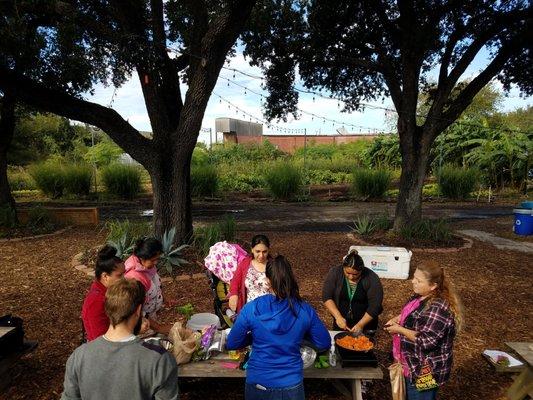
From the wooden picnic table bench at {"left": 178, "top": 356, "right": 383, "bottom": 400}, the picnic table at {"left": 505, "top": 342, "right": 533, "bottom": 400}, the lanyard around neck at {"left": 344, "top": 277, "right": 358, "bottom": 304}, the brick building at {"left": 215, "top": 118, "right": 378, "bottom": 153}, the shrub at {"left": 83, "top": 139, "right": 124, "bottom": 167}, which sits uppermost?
the brick building at {"left": 215, "top": 118, "right": 378, "bottom": 153}

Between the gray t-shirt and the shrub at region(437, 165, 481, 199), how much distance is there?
17760 mm

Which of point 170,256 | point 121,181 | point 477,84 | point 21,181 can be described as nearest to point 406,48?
point 477,84

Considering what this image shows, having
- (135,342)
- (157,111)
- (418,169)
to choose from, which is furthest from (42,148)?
(135,342)

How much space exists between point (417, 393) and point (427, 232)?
21.5ft

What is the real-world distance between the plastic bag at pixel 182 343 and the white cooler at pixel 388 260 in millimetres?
3938

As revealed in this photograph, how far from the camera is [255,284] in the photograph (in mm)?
3631

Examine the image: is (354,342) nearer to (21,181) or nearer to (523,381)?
(523,381)

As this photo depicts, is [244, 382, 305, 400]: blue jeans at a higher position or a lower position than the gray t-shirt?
lower

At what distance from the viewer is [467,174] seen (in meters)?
17.4

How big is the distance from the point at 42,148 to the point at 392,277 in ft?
89.6

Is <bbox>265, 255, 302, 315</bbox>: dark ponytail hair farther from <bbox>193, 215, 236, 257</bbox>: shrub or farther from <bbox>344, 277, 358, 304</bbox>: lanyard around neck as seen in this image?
<bbox>193, 215, 236, 257</bbox>: shrub

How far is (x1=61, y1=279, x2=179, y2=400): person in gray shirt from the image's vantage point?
5.77 feet

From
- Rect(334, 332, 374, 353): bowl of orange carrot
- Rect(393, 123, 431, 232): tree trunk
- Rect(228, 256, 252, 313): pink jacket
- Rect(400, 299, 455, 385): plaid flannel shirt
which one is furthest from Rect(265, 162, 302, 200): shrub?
Rect(400, 299, 455, 385): plaid flannel shirt

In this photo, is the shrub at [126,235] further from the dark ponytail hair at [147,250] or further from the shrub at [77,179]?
the shrub at [77,179]
